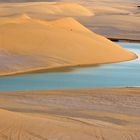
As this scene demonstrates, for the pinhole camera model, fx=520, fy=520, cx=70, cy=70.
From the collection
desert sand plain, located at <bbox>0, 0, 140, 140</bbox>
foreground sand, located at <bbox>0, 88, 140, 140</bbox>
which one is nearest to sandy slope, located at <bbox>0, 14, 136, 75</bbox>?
desert sand plain, located at <bbox>0, 0, 140, 140</bbox>

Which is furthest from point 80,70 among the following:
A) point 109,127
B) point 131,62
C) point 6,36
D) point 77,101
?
point 109,127

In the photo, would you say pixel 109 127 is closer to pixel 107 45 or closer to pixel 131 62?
pixel 131 62

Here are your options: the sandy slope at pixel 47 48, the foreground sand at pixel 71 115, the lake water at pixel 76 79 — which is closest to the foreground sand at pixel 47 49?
the sandy slope at pixel 47 48

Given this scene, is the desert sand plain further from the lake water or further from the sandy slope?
the lake water

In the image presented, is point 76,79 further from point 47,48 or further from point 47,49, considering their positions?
point 47,48

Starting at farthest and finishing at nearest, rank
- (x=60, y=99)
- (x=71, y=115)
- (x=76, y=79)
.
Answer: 1. (x=76, y=79)
2. (x=60, y=99)
3. (x=71, y=115)

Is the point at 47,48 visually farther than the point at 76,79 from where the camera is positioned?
Yes

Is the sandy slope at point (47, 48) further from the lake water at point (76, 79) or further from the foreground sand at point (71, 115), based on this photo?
the foreground sand at point (71, 115)

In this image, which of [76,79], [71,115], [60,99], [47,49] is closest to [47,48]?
[47,49]
